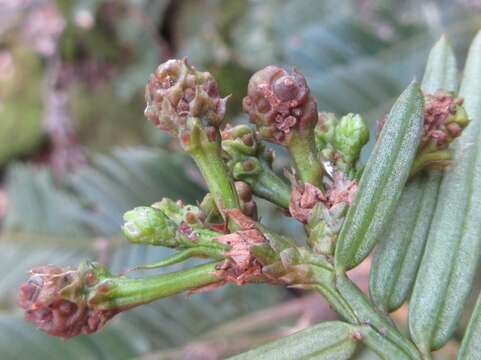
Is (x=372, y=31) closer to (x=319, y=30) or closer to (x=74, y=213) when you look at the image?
(x=319, y=30)

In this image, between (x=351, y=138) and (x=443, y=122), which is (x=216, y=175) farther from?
(x=443, y=122)

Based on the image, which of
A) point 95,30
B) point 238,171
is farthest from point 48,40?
point 238,171

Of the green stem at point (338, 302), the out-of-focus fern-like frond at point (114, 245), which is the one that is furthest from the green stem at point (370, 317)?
the out-of-focus fern-like frond at point (114, 245)

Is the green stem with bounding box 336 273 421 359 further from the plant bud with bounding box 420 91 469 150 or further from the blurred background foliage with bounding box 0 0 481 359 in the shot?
the plant bud with bounding box 420 91 469 150

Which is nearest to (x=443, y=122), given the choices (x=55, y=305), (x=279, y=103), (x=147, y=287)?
(x=279, y=103)

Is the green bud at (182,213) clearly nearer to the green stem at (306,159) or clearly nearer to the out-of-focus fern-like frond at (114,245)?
the green stem at (306,159)
